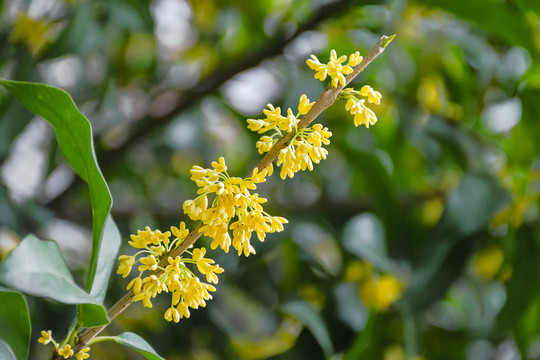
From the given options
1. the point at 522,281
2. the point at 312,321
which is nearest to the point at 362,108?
the point at 312,321

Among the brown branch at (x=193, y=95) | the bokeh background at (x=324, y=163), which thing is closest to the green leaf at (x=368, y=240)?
the bokeh background at (x=324, y=163)

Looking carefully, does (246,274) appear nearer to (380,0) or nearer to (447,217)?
(447,217)

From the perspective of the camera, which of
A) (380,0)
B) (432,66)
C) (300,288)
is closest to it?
(380,0)

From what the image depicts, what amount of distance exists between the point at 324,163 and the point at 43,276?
822mm

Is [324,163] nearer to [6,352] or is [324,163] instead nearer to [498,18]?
[498,18]

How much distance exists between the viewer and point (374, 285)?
851mm

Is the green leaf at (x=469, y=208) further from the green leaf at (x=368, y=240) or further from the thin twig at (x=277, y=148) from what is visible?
the thin twig at (x=277, y=148)

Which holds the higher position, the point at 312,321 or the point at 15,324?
the point at 15,324

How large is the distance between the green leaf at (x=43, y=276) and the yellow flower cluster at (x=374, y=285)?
0.59 meters

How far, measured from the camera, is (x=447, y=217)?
743 mm

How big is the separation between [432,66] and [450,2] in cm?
25

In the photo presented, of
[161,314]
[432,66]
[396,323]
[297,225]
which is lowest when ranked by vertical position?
[161,314]

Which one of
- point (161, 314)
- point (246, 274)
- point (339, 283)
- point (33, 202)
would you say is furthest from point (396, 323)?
point (33, 202)

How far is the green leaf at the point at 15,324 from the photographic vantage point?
35 centimetres
